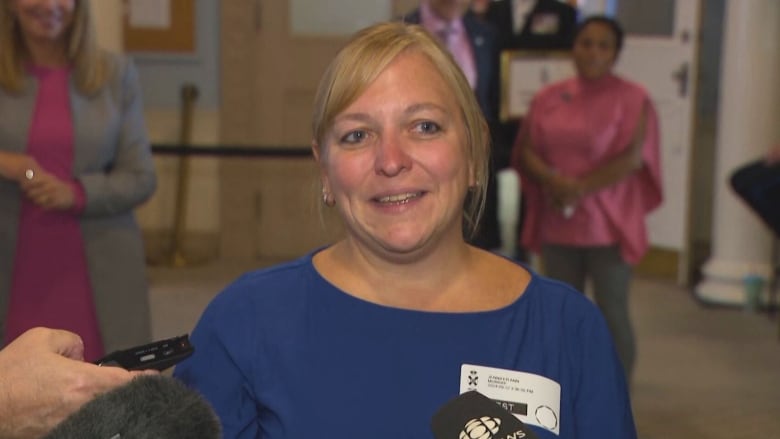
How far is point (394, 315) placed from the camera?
5.32 feet

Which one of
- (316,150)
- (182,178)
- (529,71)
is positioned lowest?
(182,178)

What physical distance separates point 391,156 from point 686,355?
422 cm

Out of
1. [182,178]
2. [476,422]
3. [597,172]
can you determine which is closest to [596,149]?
[597,172]

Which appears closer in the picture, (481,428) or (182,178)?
(481,428)

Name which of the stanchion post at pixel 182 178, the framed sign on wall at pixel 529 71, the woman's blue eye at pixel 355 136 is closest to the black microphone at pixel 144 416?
the woman's blue eye at pixel 355 136

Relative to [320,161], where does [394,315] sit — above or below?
below

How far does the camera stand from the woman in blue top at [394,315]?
5.14 ft

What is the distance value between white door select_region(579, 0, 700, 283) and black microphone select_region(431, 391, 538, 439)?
5.73 meters

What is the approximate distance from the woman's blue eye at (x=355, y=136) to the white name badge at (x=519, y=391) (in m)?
0.38

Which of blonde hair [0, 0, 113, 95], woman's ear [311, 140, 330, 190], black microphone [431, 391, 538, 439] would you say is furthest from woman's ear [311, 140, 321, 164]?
blonde hair [0, 0, 113, 95]

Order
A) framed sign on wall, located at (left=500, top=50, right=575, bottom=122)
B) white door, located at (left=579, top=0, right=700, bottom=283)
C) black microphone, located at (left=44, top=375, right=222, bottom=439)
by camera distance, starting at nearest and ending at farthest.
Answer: black microphone, located at (left=44, top=375, right=222, bottom=439) → framed sign on wall, located at (left=500, top=50, right=575, bottom=122) → white door, located at (left=579, top=0, right=700, bottom=283)

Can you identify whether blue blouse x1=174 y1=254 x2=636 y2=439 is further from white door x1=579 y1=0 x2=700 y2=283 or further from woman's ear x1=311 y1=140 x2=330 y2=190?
white door x1=579 y1=0 x2=700 y2=283

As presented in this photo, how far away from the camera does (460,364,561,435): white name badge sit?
1.54m

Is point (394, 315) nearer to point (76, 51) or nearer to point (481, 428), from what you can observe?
point (481, 428)
